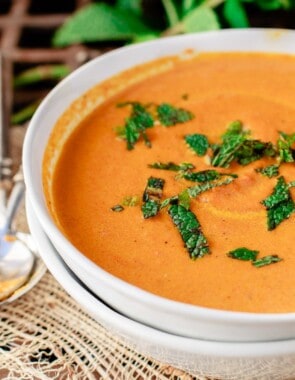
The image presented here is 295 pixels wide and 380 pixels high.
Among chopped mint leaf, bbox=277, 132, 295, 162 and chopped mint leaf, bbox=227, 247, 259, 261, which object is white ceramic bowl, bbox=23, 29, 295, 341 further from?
chopped mint leaf, bbox=277, 132, 295, 162

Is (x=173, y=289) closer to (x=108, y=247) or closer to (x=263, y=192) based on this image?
(x=108, y=247)

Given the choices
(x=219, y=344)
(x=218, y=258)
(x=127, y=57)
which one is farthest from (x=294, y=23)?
(x=219, y=344)

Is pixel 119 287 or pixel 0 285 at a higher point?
pixel 119 287

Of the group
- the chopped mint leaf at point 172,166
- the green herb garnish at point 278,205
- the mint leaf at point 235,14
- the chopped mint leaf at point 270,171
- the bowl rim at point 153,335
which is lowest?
the bowl rim at point 153,335

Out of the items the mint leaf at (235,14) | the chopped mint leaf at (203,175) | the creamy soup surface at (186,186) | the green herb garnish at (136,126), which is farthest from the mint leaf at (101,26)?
the chopped mint leaf at (203,175)

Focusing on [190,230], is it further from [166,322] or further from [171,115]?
[171,115]

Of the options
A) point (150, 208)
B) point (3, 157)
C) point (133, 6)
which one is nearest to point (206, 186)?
point (150, 208)

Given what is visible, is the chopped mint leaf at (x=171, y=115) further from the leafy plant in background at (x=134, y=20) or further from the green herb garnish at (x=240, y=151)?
the leafy plant in background at (x=134, y=20)
